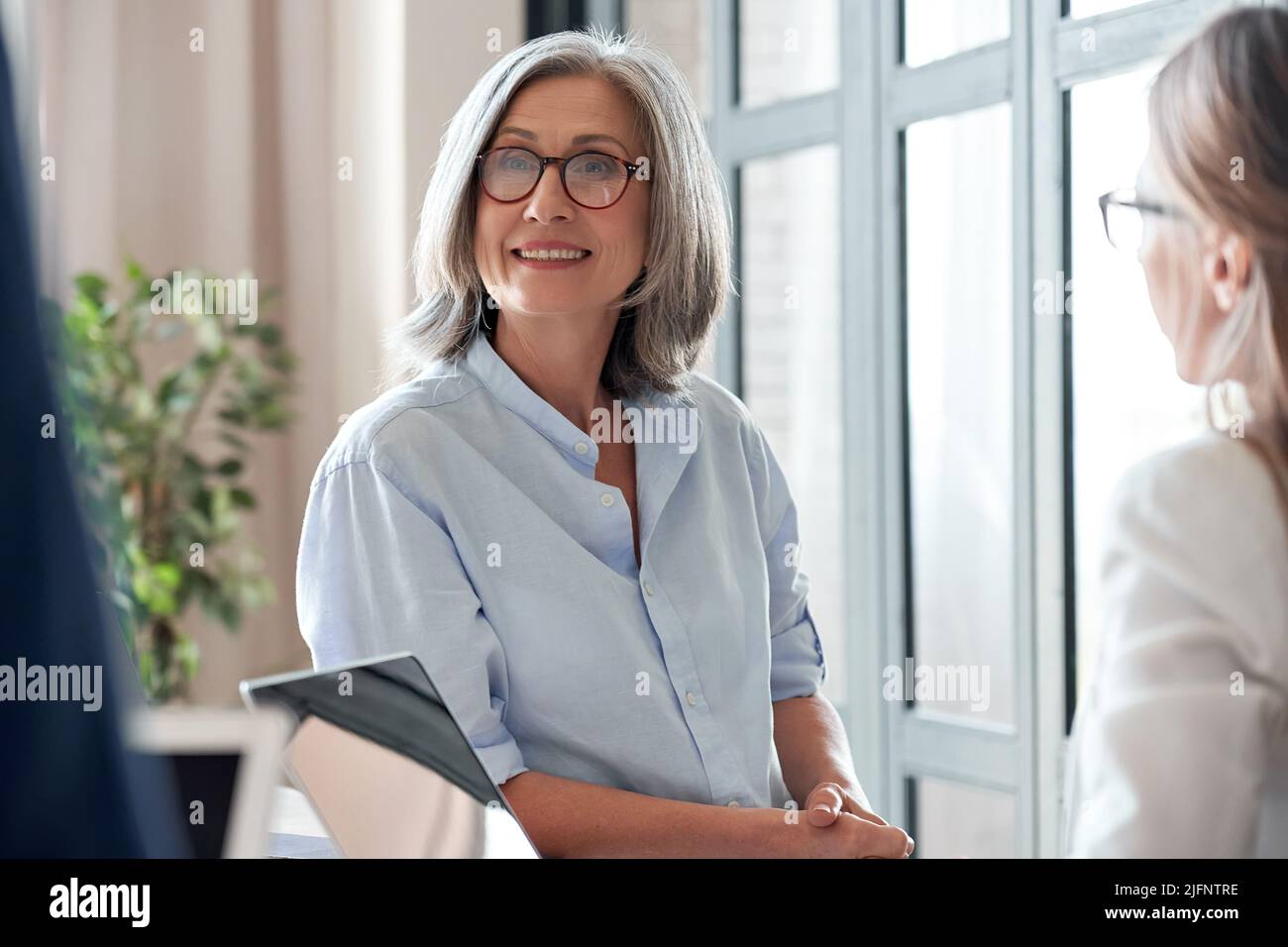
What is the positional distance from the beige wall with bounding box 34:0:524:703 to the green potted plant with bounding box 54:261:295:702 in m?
0.14

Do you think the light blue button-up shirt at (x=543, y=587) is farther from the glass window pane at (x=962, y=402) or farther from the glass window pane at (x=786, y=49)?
the glass window pane at (x=786, y=49)

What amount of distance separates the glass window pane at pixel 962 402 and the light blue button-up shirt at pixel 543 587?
1.21 meters

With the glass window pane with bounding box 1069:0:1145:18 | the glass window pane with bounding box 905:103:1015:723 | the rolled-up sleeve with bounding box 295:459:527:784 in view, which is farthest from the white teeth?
the glass window pane with bounding box 905:103:1015:723

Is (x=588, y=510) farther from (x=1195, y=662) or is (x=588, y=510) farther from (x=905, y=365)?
(x=905, y=365)

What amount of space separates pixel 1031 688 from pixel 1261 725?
4.70 feet

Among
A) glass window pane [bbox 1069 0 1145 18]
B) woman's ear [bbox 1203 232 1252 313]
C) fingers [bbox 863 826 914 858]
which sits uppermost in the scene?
glass window pane [bbox 1069 0 1145 18]

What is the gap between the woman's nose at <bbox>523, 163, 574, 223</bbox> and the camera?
1063mm

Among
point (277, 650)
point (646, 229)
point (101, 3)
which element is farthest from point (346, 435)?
point (101, 3)

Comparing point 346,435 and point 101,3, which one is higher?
point 101,3

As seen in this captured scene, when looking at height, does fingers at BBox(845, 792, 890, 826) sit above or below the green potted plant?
below

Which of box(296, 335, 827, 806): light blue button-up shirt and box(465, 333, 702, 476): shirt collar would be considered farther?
box(465, 333, 702, 476): shirt collar

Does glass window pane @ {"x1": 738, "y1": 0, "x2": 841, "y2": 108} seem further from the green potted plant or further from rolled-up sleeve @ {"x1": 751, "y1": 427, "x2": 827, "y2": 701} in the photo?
rolled-up sleeve @ {"x1": 751, "y1": 427, "x2": 827, "y2": 701}
